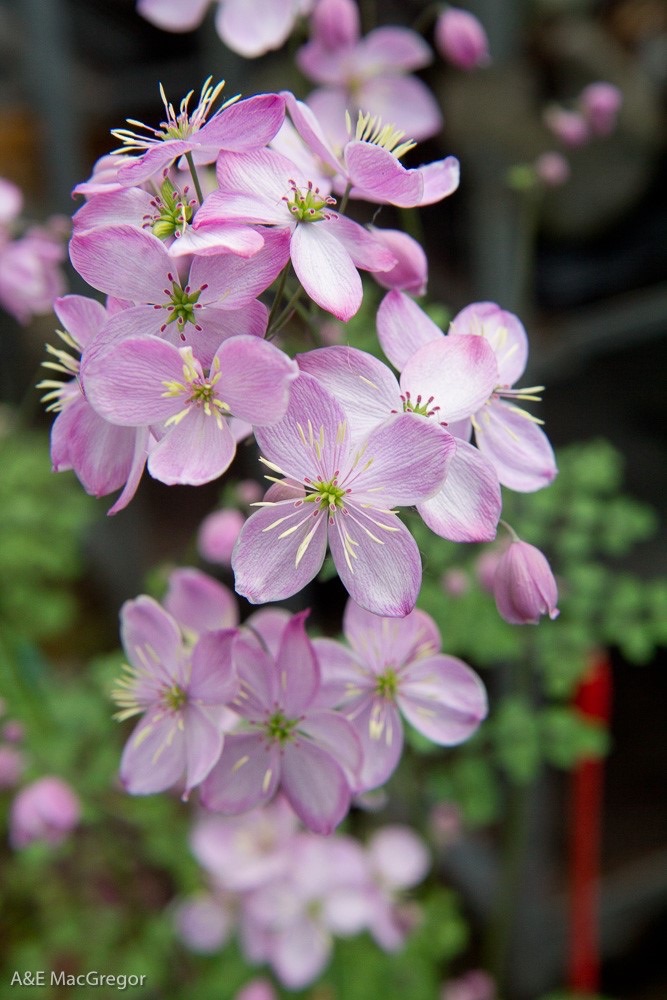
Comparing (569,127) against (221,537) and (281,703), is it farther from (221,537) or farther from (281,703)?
(281,703)

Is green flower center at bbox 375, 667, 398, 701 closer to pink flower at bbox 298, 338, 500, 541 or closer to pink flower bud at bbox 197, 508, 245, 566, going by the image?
pink flower at bbox 298, 338, 500, 541

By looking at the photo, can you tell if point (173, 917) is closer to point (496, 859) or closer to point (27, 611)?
point (27, 611)

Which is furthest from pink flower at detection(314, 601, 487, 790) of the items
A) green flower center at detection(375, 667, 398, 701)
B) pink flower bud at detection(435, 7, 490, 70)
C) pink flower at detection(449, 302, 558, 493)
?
pink flower bud at detection(435, 7, 490, 70)

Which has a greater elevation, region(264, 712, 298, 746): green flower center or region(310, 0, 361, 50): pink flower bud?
region(310, 0, 361, 50): pink flower bud

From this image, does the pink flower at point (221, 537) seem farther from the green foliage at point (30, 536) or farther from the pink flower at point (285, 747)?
the green foliage at point (30, 536)

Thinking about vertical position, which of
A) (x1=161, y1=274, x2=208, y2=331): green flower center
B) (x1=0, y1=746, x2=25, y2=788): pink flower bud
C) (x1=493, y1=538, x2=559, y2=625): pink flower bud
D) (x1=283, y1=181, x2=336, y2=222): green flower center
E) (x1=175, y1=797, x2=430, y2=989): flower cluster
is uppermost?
(x1=283, y1=181, x2=336, y2=222): green flower center

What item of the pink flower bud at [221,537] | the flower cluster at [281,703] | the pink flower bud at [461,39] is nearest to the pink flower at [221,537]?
the pink flower bud at [221,537]
